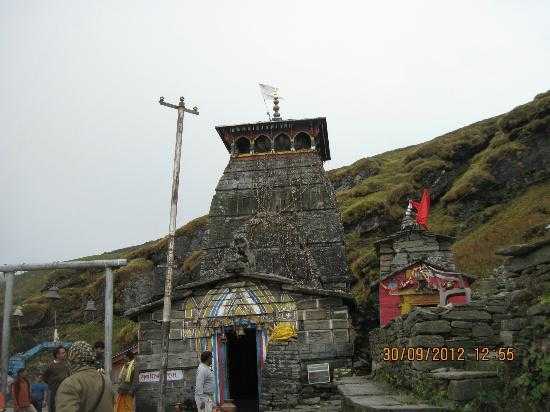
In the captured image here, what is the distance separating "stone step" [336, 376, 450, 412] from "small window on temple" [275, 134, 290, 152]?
784 inches

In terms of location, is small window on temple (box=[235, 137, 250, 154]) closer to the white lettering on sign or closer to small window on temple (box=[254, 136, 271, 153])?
small window on temple (box=[254, 136, 271, 153])

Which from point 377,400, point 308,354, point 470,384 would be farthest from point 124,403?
point 470,384

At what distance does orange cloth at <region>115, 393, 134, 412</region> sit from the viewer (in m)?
11.3

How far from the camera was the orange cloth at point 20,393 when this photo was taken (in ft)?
31.4

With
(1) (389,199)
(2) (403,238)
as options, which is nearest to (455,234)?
(1) (389,199)

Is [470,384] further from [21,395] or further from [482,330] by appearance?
[21,395]

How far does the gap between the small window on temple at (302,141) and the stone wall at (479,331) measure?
18.4 m

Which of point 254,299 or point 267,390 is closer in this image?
point 267,390

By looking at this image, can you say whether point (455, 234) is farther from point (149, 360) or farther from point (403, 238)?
point (149, 360)

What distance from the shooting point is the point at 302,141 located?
3042cm

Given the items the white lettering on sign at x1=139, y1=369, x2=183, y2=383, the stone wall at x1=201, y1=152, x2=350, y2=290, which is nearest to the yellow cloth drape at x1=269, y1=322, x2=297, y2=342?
→ the white lettering on sign at x1=139, y1=369, x2=183, y2=383

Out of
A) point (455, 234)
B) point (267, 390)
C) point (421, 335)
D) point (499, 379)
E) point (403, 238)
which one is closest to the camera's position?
point (499, 379)

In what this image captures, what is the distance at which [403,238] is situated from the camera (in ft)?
78.0

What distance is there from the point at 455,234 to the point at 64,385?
31894mm
